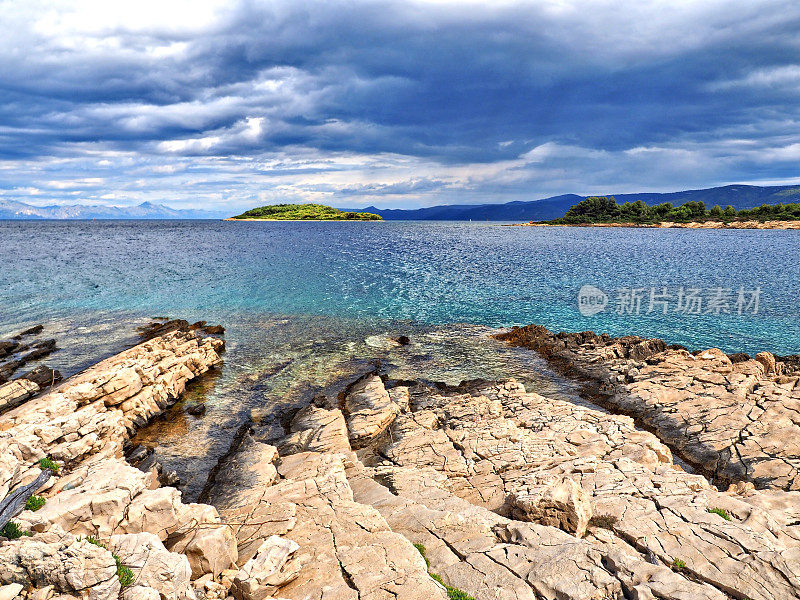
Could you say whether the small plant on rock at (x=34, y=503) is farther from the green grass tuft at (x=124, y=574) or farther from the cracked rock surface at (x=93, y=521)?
the green grass tuft at (x=124, y=574)

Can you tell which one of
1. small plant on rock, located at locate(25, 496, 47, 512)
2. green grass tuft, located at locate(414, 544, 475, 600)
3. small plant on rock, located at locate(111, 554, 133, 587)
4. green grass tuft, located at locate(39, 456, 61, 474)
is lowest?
green grass tuft, located at locate(414, 544, 475, 600)

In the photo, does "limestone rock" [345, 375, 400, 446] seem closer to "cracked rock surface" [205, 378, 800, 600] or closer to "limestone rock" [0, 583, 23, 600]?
"cracked rock surface" [205, 378, 800, 600]

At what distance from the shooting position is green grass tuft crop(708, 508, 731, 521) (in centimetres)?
1406

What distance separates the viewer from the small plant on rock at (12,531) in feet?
33.8

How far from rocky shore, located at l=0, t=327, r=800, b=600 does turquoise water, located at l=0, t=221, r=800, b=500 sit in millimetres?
3514

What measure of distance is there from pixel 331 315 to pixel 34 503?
38501 millimetres

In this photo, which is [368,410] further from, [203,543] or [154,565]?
[154,565]

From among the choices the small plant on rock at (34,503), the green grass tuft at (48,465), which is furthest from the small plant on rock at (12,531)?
the green grass tuft at (48,465)

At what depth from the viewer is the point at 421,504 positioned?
15648 mm

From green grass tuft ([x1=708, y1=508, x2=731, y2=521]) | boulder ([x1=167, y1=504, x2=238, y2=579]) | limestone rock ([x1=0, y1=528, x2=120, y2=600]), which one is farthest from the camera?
green grass tuft ([x1=708, y1=508, x2=731, y2=521])

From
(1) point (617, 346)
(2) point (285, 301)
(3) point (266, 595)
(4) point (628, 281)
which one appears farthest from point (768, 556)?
(4) point (628, 281)

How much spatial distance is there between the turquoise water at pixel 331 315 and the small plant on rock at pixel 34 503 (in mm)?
6911

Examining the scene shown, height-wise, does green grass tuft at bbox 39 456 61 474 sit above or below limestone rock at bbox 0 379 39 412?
above

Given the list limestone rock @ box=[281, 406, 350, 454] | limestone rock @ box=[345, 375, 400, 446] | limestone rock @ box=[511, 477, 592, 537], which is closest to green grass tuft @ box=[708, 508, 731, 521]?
limestone rock @ box=[511, 477, 592, 537]
